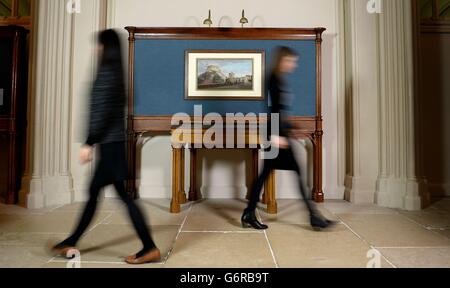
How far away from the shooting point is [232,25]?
5.08m

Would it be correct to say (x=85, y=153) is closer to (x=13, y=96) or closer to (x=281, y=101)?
(x=281, y=101)

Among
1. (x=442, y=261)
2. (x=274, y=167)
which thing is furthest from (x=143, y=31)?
(x=442, y=261)

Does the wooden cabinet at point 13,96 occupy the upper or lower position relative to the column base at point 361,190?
upper

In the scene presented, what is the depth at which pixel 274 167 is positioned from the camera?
10.1ft

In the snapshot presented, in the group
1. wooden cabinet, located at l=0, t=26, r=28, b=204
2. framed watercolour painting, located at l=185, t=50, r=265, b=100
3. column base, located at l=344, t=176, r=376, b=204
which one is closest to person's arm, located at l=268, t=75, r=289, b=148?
framed watercolour painting, located at l=185, t=50, r=265, b=100

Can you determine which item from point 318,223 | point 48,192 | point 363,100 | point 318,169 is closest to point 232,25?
point 363,100

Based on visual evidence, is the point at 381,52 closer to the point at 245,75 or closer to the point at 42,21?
the point at 245,75

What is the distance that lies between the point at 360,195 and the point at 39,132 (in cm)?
460

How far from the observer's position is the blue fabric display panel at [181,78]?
15.0ft

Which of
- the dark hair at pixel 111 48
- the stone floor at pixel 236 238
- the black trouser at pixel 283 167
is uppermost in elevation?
the dark hair at pixel 111 48

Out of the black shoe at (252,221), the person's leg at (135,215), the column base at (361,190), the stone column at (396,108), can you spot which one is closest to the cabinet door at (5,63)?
the person's leg at (135,215)

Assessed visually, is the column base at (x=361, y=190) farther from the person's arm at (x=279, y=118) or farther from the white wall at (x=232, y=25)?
the person's arm at (x=279, y=118)

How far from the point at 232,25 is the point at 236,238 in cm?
354
